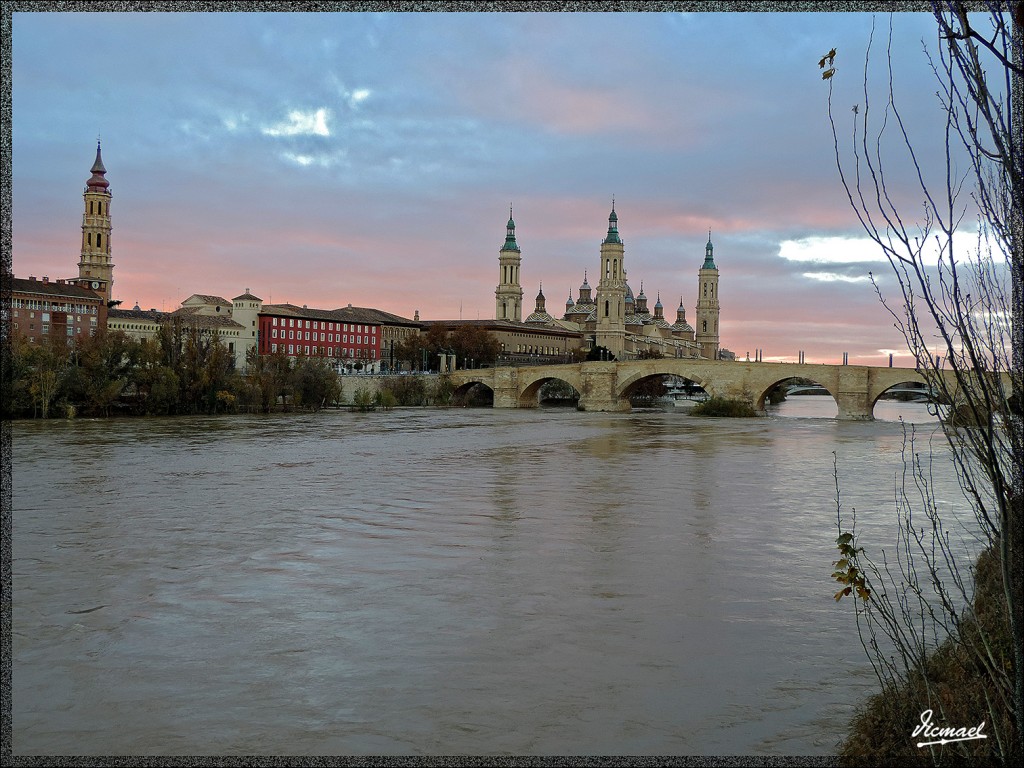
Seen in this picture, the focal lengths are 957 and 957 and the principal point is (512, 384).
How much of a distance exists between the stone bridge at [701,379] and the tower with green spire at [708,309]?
207 ft

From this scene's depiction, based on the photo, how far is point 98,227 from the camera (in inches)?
2849

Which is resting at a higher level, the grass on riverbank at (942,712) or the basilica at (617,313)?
the basilica at (617,313)

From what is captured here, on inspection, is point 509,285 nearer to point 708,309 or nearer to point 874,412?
point 708,309

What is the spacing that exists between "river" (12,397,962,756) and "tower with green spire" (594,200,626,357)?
7026 centimetres

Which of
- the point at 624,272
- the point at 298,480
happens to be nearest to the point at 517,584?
the point at 298,480

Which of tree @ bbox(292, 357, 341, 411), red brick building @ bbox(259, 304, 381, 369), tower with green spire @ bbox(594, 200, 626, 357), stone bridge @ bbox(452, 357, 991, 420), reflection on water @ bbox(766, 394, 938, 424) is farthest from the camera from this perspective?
tower with green spire @ bbox(594, 200, 626, 357)

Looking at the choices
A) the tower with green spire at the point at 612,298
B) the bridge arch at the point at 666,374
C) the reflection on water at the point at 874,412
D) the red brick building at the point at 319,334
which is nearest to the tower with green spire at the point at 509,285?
the tower with green spire at the point at 612,298

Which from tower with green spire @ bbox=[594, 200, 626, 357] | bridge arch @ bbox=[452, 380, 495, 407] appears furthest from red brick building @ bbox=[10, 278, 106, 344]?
tower with green spire @ bbox=[594, 200, 626, 357]

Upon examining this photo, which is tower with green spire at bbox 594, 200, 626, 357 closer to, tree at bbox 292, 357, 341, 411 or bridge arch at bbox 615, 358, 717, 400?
bridge arch at bbox 615, 358, 717, 400

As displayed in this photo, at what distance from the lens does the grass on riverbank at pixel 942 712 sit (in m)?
3.16

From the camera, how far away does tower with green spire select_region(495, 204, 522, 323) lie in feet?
310

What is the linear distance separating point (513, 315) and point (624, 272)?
40.9ft

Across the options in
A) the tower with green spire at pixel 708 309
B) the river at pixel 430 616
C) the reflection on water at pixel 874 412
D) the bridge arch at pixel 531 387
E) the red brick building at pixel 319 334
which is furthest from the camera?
the tower with green spire at pixel 708 309

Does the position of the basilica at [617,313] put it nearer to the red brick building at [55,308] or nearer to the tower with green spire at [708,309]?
the tower with green spire at [708,309]
